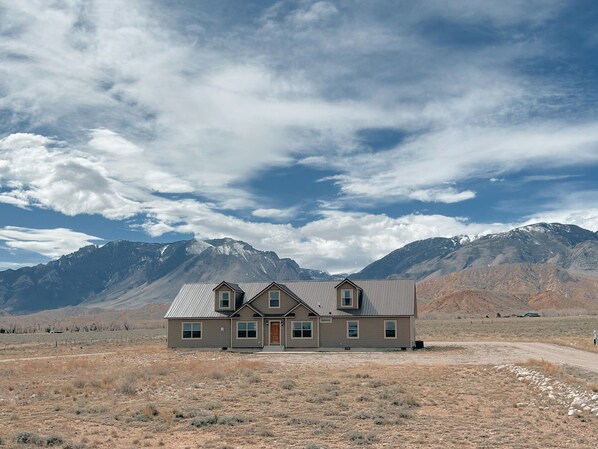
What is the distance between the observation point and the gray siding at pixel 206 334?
5031 centimetres

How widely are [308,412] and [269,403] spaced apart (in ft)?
6.73

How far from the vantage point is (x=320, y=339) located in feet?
160

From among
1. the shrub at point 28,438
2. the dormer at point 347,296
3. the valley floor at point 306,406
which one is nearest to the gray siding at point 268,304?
the dormer at point 347,296

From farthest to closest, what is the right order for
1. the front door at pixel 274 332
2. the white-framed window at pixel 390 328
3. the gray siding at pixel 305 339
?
the front door at pixel 274 332, the gray siding at pixel 305 339, the white-framed window at pixel 390 328

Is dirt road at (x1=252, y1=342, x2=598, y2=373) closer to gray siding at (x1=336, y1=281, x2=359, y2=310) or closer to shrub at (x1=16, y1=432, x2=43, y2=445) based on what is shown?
gray siding at (x1=336, y1=281, x2=359, y2=310)

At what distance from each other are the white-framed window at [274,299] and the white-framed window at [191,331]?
19.8ft

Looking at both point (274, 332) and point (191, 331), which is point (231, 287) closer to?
point (191, 331)

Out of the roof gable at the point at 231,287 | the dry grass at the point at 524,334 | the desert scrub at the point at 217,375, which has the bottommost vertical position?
the desert scrub at the point at 217,375

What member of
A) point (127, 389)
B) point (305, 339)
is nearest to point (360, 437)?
point (127, 389)

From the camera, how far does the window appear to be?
48934 mm

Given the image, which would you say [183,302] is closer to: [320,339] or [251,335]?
[251,335]

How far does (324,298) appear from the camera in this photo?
50812 mm

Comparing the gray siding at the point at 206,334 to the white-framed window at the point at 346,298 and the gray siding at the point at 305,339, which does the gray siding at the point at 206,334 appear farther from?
the white-framed window at the point at 346,298

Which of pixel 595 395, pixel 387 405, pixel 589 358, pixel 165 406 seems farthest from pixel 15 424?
pixel 589 358
